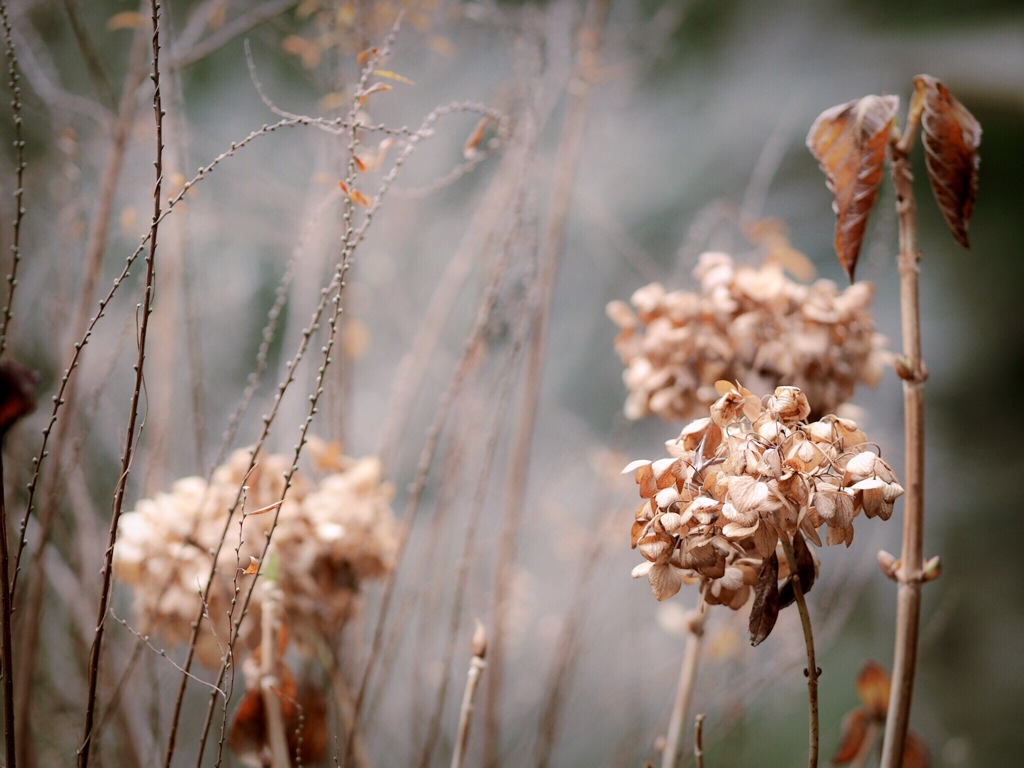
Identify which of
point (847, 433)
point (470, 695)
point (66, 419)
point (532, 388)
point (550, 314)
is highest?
point (550, 314)

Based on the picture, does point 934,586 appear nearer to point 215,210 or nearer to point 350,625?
point 350,625

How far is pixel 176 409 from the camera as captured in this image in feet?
3.92

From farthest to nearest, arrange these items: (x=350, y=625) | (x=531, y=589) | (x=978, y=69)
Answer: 1. (x=531, y=589)
2. (x=978, y=69)
3. (x=350, y=625)

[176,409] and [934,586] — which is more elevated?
[176,409]

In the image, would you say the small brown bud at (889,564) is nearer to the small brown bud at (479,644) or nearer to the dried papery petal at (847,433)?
the dried papery petal at (847,433)

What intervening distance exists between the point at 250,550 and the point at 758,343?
40cm

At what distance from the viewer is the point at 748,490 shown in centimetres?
34

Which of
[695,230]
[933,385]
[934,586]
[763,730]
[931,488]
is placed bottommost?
[763,730]

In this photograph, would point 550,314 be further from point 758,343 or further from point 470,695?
point 470,695

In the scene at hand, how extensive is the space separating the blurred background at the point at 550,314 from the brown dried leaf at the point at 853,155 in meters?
0.35

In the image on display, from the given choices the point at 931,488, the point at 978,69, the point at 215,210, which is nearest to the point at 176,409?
the point at 215,210

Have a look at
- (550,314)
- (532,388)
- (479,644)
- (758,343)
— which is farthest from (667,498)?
(550,314)

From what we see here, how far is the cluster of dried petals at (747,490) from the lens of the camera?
350mm

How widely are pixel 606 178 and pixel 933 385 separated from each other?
638 mm
